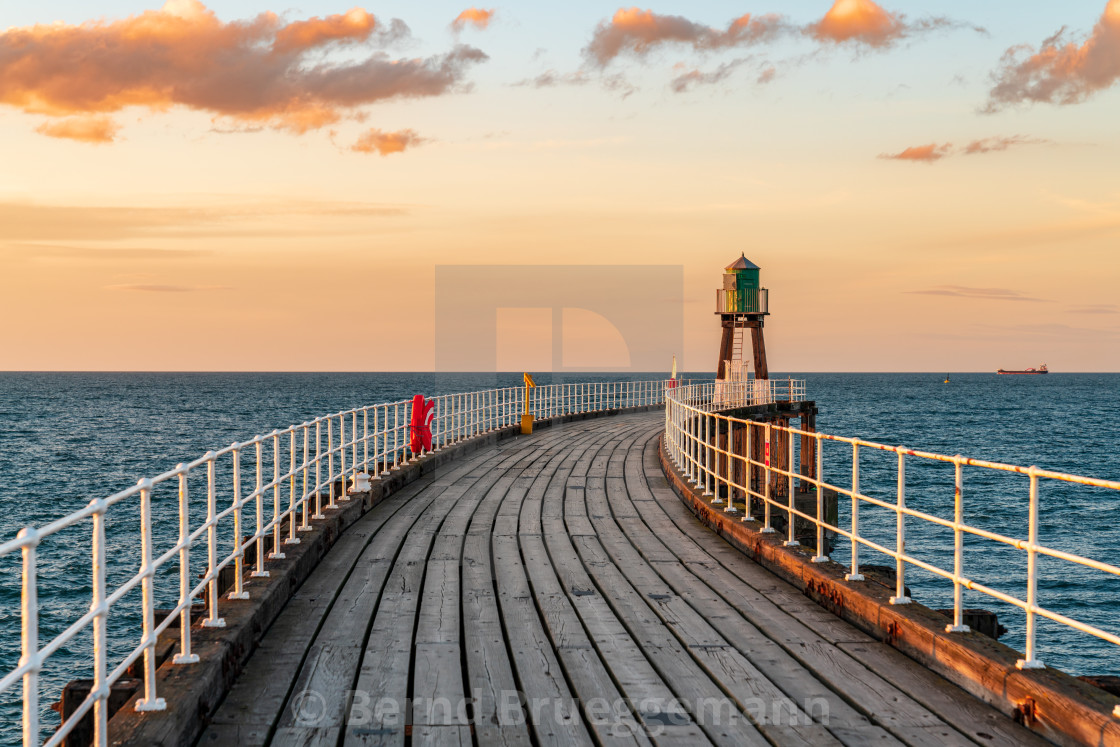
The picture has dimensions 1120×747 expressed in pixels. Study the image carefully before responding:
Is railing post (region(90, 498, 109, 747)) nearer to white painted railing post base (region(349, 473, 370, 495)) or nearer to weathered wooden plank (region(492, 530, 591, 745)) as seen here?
weathered wooden plank (region(492, 530, 591, 745))

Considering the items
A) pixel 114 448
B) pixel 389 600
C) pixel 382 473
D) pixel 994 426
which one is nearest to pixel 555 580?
pixel 389 600

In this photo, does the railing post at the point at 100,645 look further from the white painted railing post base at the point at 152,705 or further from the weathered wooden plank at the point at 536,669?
the weathered wooden plank at the point at 536,669

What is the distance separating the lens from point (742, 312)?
3816 centimetres

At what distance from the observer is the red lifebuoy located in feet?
47.2

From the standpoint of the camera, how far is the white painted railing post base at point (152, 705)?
3998 mm

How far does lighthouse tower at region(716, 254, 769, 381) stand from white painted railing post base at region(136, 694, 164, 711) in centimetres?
3511

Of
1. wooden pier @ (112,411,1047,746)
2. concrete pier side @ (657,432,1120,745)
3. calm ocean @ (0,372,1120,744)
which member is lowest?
calm ocean @ (0,372,1120,744)

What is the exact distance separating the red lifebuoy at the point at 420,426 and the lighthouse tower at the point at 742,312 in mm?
24896

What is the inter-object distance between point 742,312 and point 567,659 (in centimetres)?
3414

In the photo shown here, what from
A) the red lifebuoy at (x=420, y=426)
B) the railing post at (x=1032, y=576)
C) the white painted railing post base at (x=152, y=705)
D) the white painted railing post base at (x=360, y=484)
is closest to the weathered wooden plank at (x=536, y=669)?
the white painted railing post base at (x=152, y=705)

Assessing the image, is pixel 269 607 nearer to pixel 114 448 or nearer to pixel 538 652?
pixel 538 652

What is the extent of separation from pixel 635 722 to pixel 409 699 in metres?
1.16

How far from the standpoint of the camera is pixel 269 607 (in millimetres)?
5879

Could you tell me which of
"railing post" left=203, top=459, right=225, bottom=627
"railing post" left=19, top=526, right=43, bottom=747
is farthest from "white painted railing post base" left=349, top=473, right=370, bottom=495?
"railing post" left=19, top=526, right=43, bottom=747
